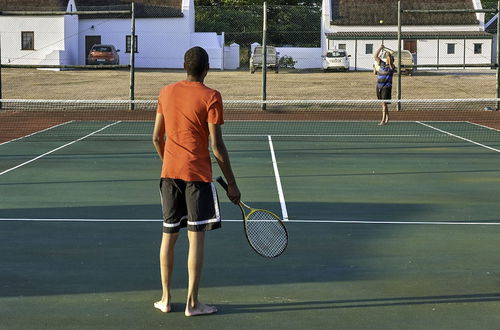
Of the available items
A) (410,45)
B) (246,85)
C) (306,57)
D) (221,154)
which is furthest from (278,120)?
(410,45)

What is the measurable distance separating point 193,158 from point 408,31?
54.7 meters

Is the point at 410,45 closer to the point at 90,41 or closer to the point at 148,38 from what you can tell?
the point at 148,38

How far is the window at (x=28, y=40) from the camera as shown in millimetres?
51094

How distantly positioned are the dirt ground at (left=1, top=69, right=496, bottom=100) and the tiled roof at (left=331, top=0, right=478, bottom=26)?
399 inches

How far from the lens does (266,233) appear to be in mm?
7184

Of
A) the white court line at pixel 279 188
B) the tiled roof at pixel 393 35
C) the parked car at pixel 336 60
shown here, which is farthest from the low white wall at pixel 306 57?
the white court line at pixel 279 188

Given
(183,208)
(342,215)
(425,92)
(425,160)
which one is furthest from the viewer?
(425,92)

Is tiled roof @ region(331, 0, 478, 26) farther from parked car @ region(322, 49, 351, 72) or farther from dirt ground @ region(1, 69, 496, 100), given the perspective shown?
dirt ground @ region(1, 69, 496, 100)

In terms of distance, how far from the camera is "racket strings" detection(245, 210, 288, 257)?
7.04m

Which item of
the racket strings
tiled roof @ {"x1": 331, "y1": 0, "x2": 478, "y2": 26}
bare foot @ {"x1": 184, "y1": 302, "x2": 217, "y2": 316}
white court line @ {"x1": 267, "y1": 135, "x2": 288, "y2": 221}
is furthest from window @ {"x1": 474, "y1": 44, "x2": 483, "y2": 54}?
bare foot @ {"x1": 184, "y1": 302, "x2": 217, "y2": 316}

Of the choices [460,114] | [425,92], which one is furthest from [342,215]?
[425,92]

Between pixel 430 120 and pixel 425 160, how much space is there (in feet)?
34.3

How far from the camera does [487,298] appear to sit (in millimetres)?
7000

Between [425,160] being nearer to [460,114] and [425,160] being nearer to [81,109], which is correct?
[460,114]
